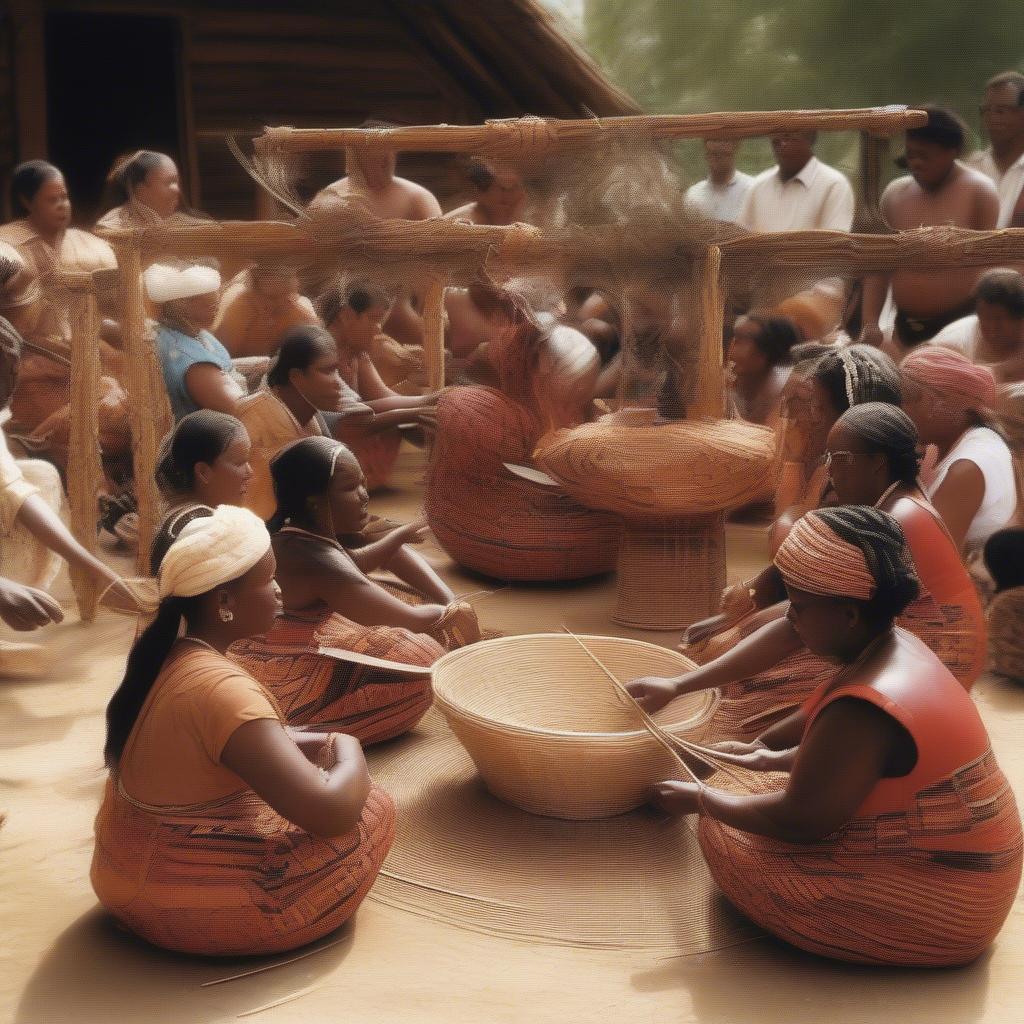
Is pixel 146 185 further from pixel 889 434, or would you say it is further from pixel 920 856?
pixel 920 856

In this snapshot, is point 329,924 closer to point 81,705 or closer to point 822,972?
point 822,972

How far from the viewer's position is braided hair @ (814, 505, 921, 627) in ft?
8.53

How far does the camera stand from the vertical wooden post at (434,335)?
663 cm

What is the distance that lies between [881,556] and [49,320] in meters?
4.84

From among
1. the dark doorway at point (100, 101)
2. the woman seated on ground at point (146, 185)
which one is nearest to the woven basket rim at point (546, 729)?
the woman seated on ground at point (146, 185)

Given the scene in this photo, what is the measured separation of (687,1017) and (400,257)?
318cm

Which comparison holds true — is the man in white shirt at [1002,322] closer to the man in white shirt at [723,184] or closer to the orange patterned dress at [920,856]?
the man in white shirt at [723,184]

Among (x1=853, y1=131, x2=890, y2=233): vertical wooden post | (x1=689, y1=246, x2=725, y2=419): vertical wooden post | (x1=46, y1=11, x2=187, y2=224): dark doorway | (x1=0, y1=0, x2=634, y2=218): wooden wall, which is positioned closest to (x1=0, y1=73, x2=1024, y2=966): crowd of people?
(x1=689, y1=246, x2=725, y2=419): vertical wooden post

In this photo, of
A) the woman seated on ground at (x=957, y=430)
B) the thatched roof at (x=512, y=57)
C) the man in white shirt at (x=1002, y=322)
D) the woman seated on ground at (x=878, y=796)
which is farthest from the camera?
the thatched roof at (x=512, y=57)

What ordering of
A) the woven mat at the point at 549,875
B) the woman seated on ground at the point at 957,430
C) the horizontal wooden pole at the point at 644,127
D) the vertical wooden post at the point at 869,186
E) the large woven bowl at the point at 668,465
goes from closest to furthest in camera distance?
the woven mat at the point at 549,875, the woman seated on ground at the point at 957,430, the large woven bowl at the point at 668,465, the horizontal wooden pole at the point at 644,127, the vertical wooden post at the point at 869,186

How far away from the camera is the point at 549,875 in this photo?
10.3 ft

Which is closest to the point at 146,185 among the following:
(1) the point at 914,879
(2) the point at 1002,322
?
(2) the point at 1002,322

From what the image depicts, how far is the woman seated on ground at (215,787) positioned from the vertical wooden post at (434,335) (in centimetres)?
410

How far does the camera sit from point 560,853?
3250mm
